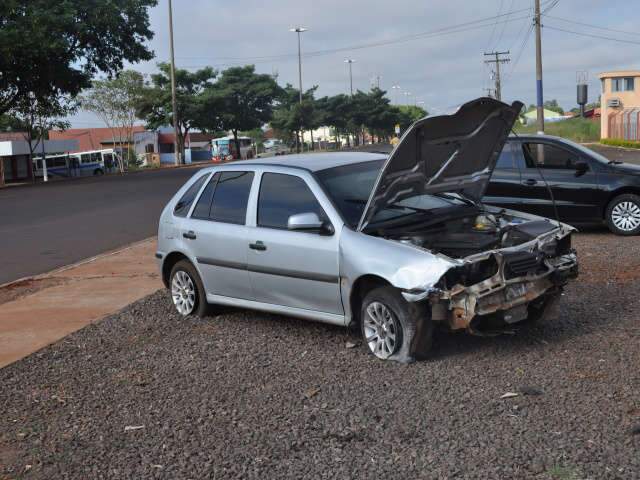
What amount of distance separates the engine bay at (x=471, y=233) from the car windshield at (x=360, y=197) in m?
0.25

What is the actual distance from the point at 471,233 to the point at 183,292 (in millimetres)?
2924

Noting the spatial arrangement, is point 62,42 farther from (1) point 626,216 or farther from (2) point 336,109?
(2) point 336,109

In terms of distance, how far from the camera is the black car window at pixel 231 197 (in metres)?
7.30

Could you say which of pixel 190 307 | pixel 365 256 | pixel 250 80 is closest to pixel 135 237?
pixel 190 307

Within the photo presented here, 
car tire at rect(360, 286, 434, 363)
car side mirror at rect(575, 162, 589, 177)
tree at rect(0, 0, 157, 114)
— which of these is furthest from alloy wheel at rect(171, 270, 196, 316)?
tree at rect(0, 0, 157, 114)

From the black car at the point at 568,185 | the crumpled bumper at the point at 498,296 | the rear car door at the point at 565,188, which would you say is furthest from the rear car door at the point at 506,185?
the crumpled bumper at the point at 498,296

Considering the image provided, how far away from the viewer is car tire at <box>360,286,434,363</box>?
5.91 m

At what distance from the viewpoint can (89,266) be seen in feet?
39.4

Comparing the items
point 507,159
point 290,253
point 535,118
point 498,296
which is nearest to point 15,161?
point 507,159

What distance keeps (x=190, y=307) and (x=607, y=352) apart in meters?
3.83

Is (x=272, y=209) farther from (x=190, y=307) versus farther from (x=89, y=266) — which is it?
(x=89, y=266)

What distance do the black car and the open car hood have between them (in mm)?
4998

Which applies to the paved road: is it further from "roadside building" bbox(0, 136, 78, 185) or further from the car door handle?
"roadside building" bbox(0, 136, 78, 185)

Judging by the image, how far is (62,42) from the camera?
122ft
